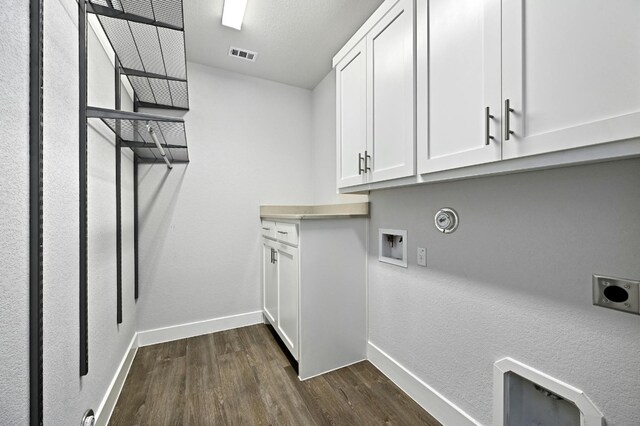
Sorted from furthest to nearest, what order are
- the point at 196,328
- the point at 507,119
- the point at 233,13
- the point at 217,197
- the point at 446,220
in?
the point at 217,197
the point at 196,328
the point at 233,13
the point at 446,220
the point at 507,119

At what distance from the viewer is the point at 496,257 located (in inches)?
44.5

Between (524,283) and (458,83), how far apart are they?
0.85 metres

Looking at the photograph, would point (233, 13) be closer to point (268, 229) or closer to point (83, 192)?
point (83, 192)

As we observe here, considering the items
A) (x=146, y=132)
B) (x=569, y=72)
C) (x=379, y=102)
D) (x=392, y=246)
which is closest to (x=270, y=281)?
(x=392, y=246)

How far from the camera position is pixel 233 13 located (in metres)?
1.73

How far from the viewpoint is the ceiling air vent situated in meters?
2.15

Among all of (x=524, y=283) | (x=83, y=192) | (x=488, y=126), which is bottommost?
(x=524, y=283)

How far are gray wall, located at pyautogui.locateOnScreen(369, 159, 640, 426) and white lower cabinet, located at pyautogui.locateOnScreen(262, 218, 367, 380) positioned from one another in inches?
14.3

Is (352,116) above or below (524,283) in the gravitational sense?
above

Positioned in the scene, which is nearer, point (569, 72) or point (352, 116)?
point (569, 72)

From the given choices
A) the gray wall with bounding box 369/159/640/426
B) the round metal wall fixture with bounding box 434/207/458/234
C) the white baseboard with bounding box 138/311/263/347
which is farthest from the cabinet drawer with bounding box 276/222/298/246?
the white baseboard with bounding box 138/311/263/347

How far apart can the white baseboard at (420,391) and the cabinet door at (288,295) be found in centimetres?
59

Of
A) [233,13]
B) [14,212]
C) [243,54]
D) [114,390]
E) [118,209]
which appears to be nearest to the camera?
[14,212]

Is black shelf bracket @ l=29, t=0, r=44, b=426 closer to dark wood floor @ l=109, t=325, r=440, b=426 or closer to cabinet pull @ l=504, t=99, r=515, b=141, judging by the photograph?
dark wood floor @ l=109, t=325, r=440, b=426
